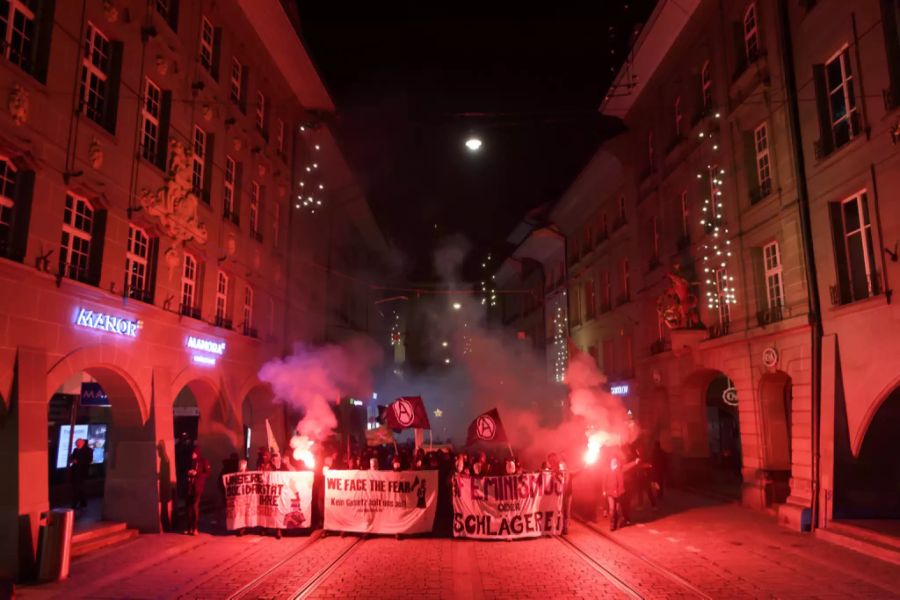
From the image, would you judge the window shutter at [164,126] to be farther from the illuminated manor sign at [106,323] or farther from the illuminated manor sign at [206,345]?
the illuminated manor sign at [206,345]

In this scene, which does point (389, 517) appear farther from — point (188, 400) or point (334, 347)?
point (334, 347)

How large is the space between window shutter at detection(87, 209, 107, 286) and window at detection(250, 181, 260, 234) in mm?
8505

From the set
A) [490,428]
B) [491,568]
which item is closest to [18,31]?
[490,428]

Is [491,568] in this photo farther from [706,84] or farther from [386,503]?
[706,84]

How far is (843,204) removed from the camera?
1427 centimetres

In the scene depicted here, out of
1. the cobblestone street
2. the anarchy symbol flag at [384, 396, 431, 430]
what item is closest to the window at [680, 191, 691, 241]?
the cobblestone street

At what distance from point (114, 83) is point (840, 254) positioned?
1696 cm

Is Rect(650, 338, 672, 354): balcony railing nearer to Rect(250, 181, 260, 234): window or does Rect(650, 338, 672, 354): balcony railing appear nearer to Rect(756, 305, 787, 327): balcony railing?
Rect(756, 305, 787, 327): balcony railing

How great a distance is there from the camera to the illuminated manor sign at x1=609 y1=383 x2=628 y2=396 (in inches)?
1045

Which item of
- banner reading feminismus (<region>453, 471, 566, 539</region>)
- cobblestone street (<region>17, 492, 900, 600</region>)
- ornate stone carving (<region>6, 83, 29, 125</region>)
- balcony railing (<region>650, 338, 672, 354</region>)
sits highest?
ornate stone carving (<region>6, 83, 29, 125</region>)

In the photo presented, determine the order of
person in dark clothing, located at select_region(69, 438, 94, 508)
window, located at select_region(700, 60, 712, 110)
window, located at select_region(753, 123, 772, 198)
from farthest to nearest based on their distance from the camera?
window, located at select_region(700, 60, 712, 110) < window, located at select_region(753, 123, 772, 198) < person in dark clothing, located at select_region(69, 438, 94, 508)

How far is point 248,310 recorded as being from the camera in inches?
832

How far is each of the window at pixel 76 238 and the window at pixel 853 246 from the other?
16.6 metres

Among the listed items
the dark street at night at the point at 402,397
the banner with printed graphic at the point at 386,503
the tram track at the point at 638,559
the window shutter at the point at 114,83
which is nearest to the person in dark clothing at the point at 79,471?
the dark street at night at the point at 402,397
